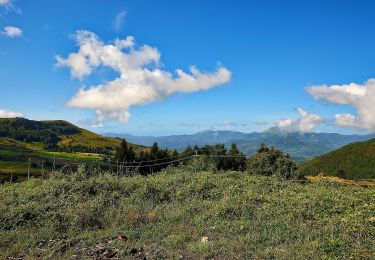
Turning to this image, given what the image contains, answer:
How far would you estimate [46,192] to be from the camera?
1764 cm

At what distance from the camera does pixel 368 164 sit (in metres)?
194

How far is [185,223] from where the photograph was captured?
12.9 meters

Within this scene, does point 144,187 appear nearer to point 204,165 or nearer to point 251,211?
point 251,211

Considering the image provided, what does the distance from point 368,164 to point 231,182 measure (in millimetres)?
196846

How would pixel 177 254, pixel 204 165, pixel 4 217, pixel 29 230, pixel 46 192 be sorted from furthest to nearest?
pixel 204 165 < pixel 46 192 < pixel 4 217 < pixel 29 230 < pixel 177 254

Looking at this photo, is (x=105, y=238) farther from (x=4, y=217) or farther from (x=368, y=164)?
(x=368, y=164)

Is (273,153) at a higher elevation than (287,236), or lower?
higher

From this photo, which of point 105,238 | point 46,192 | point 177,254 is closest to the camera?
point 177,254

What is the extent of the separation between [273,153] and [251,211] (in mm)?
25793

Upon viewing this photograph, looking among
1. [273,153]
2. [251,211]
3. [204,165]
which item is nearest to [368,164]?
[273,153]

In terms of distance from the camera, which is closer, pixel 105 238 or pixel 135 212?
pixel 105 238

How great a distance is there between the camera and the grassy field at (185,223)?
9.97 metres

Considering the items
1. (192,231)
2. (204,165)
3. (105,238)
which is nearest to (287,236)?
(192,231)

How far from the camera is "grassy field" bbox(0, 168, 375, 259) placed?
9969 mm
